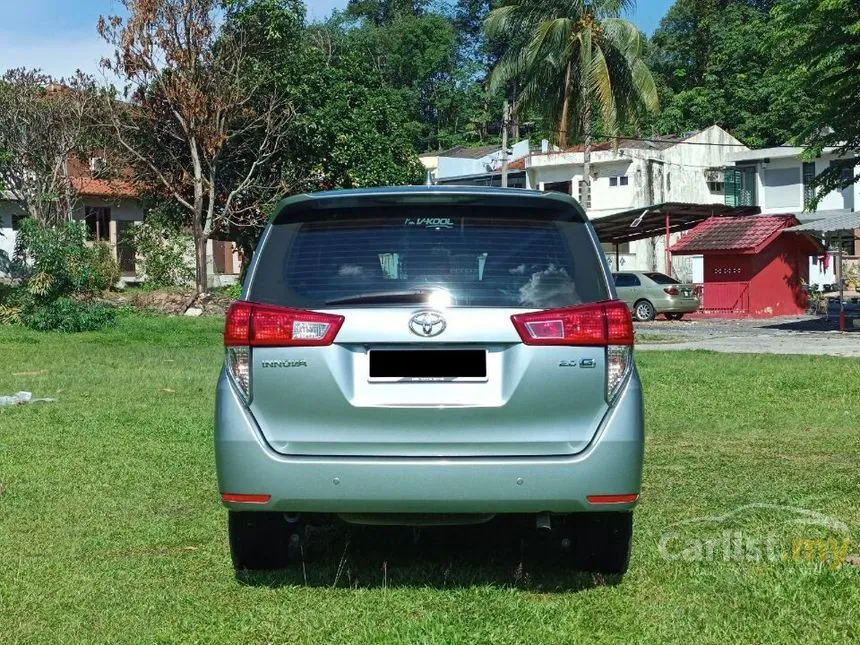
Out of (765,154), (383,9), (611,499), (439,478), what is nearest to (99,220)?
(765,154)

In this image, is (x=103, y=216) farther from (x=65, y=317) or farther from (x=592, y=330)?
(x=592, y=330)

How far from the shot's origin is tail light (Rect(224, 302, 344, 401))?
465cm

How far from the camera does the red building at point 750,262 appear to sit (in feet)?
113

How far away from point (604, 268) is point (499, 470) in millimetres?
1000

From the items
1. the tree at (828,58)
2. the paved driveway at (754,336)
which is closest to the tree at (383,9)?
the paved driveway at (754,336)

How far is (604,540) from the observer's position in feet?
16.7

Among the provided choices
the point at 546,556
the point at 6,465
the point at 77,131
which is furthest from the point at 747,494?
the point at 77,131

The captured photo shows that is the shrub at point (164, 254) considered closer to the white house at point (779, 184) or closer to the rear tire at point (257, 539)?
the white house at point (779, 184)

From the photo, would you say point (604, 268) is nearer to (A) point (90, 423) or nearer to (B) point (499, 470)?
(B) point (499, 470)

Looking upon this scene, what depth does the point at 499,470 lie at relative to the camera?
4570mm

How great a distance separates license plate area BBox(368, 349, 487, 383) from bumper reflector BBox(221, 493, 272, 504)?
2.15 feet

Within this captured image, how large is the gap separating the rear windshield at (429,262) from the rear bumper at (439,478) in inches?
21.2

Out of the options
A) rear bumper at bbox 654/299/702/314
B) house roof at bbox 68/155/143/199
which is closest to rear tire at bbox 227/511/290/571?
rear bumper at bbox 654/299/702/314

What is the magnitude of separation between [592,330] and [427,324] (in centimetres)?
67
